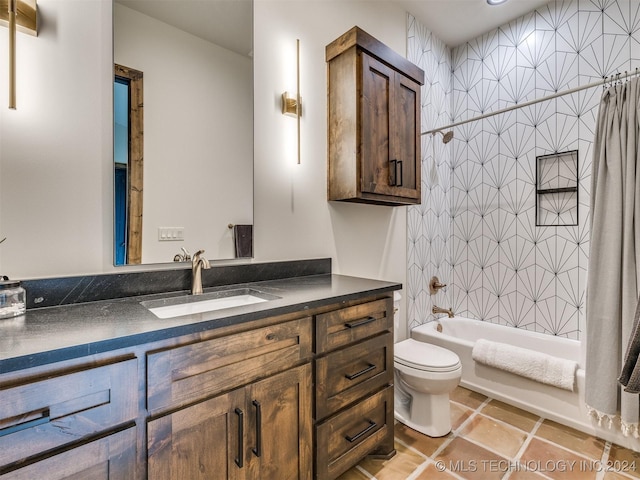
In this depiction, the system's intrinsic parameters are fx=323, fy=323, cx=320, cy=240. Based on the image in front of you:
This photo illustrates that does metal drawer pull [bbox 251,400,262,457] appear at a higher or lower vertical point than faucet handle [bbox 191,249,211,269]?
lower

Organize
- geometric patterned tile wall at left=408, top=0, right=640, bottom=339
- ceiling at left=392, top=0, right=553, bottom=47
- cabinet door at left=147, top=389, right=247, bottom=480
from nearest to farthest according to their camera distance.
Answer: cabinet door at left=147, top=389, right=247, bottom=480 → geometric patterned tile wall at left=408, top=0, right=640, bottom=339 → ceiling at left=392, top=0, right=553, bottom=47

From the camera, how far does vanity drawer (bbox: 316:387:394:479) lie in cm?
129

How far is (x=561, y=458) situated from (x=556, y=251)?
1.41m

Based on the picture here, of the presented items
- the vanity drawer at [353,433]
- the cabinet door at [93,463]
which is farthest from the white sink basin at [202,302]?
the vanity drawer at [353,433]

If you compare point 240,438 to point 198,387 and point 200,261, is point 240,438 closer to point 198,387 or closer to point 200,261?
point 198,387

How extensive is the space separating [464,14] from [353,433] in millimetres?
3058

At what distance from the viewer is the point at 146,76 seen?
4.53 ft

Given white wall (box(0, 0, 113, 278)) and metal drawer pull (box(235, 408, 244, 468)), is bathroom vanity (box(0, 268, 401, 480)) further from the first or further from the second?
white wall (box(0, 0, 113, 278))

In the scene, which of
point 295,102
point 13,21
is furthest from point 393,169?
point 13,21

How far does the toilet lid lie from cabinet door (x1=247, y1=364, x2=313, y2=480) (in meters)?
0.83

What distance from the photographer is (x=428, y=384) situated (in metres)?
1.79

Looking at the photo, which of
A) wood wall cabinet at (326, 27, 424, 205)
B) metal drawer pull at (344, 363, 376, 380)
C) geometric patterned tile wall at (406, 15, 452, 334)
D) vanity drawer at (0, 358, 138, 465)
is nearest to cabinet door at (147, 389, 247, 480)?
vanity drawer at (0, 358, 138, 465)

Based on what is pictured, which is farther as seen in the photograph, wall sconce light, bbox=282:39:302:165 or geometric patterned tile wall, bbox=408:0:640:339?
geometric patterned tile wall, bbox=408:0:640:339

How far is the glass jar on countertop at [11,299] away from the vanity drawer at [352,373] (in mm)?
987
